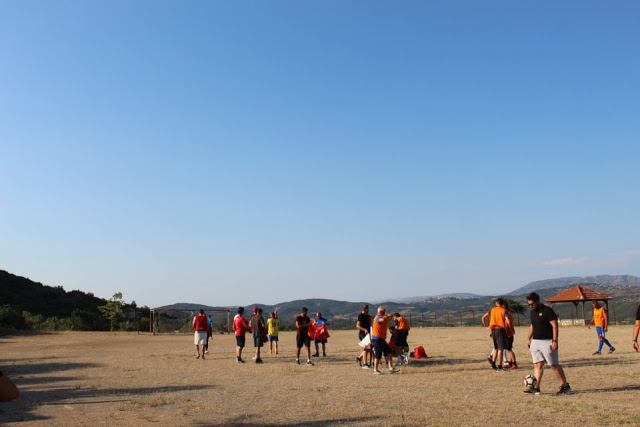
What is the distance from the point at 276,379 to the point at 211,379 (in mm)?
1614

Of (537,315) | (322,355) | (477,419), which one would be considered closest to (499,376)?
(537,315)

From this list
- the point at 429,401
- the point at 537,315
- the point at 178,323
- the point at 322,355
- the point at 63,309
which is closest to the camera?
the point at 429,401

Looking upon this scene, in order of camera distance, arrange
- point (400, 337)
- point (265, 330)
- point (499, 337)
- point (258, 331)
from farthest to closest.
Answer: point (265, 330) → point (258, 331) → point (400, 337) → point (499, 337)

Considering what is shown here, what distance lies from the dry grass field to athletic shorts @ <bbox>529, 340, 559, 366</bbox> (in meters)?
0.62

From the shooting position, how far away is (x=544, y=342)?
10.6 metres

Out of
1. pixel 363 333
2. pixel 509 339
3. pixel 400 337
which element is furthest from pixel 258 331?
pixel 509 339

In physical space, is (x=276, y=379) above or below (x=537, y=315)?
below

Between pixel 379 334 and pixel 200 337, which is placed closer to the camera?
pixel 379 334

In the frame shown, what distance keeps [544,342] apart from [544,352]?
0.60 feet

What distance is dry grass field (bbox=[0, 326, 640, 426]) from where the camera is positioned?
877 centimetres

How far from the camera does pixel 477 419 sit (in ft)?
27.7

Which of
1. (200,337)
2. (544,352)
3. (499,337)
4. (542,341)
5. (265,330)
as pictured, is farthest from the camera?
(200,337)

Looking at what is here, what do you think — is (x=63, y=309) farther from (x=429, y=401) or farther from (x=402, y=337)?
(x=429, y=401)

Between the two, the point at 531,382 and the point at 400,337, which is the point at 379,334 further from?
the point at 531,382
